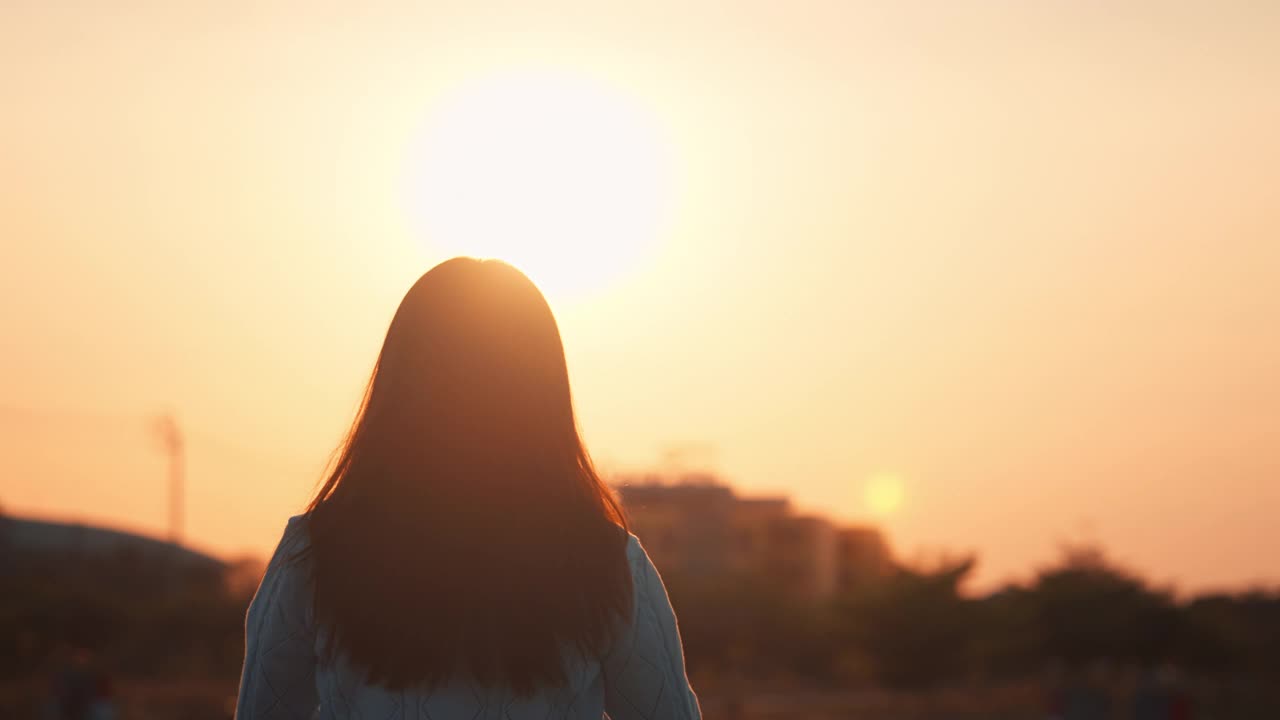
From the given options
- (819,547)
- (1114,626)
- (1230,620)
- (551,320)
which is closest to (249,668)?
(551,320)

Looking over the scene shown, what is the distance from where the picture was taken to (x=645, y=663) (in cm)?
247

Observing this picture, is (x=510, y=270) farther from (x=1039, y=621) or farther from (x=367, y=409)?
(x=1039, y=621)

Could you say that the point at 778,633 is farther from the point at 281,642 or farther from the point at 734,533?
the point at 281,642

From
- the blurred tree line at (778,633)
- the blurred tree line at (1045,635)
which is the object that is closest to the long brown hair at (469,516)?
the blurred tree line at (778,633)

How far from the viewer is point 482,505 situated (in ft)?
7.79

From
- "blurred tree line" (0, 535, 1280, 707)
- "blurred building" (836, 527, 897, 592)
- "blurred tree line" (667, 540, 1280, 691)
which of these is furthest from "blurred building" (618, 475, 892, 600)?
"blurred tree line" (667, 540, 1280, 691)

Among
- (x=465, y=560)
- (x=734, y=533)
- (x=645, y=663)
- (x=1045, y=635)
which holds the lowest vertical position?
(x=1045, y=635)

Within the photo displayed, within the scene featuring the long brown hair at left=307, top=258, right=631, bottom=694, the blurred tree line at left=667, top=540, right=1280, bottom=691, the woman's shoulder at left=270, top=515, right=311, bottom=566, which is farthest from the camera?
the blurred tree line at left=667, top=540, right=1280, bottom=691

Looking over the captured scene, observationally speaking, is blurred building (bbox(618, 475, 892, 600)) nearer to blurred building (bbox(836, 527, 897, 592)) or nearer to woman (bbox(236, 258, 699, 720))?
blurred building (bbox(836, 527, 897, 592))

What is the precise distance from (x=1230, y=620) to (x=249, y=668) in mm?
58262

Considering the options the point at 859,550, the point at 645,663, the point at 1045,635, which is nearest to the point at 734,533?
the point at 859,550

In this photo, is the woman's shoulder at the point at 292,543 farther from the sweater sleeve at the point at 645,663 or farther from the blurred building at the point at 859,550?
the blurred building at the point at 859,550

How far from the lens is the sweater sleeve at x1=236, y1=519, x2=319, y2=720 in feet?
8.09

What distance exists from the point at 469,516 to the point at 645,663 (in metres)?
0.40
